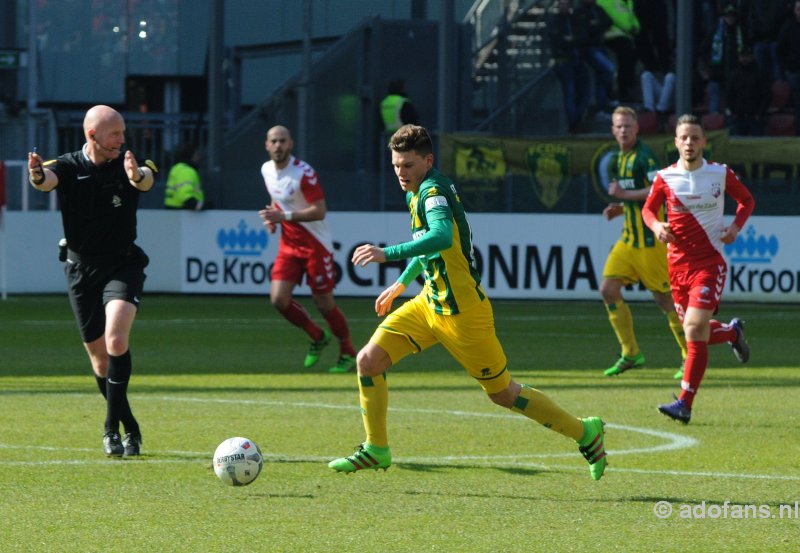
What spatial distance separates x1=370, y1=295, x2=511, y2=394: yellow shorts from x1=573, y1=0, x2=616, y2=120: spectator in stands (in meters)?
17.2

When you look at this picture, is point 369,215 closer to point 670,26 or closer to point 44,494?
point 670,26

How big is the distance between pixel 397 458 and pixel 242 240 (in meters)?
13.7

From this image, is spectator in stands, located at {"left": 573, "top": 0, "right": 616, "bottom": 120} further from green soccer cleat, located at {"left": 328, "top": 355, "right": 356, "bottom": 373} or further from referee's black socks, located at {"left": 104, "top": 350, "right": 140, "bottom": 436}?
referee's black socks, located at {"left": 104, "top": 350, "right": 140, "bottom": 436}

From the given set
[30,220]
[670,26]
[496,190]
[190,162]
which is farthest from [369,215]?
[670,26]

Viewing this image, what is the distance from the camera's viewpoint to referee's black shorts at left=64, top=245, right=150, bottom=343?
9156 millimetres

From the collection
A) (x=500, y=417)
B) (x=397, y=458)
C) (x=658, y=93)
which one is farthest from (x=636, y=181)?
(x=658, y=93)

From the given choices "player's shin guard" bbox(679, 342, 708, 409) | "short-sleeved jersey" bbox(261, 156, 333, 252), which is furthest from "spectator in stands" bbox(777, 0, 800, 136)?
"player's shin guard" bbox(679, 342, 708, 409)

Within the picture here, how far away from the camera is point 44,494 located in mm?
7777

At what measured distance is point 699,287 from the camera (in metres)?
11.2

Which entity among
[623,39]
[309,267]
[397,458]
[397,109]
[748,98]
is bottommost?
[397,458]

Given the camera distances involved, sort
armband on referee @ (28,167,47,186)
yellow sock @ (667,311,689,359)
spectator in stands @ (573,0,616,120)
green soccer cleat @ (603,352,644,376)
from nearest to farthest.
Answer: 1. armband on referee @ (28,167,47,186)
2. yellow sock @ (667,311,689,359)
3. green soccer cleat @ (603,352,644,376)
4. spectator in stands @ (573,0,616,120)

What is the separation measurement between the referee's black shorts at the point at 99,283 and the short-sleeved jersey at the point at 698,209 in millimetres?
4188

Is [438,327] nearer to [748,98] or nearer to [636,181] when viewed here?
[636,181]

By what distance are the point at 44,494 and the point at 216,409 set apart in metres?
3.52
